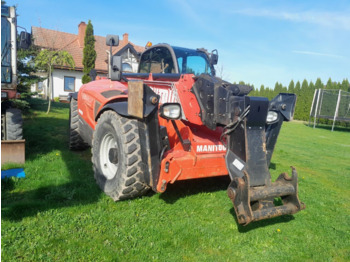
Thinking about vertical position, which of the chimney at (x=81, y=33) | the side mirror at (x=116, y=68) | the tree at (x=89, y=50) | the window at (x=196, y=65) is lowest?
the side mirror at (x=116, y=68)

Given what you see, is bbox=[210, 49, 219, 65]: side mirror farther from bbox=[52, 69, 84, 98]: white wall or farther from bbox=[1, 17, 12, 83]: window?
bbox=[52, 69, 84, 98]: white wall

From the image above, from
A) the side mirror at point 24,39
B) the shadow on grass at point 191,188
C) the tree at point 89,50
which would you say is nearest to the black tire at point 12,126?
the side mirror at point 24,39

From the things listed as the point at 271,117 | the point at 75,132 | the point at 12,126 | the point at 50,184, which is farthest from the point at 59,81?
the point at 271,117

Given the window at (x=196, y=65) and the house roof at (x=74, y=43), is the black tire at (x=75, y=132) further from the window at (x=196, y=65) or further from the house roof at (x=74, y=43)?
the house roof at (x=74, y=43)

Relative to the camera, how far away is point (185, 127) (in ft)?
12.8

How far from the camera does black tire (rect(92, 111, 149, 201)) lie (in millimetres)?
3559

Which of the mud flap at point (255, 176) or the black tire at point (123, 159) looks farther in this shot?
the black tire at point (123, 159)

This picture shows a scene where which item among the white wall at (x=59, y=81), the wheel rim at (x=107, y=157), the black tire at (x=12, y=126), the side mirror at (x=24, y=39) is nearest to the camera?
the wheel rim at (x=107, y=157)

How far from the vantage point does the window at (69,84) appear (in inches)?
1151

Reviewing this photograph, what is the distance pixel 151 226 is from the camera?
3.29 metres

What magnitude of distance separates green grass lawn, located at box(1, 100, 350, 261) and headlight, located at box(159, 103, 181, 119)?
1.21 meters

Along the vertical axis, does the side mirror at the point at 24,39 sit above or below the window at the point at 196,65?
above

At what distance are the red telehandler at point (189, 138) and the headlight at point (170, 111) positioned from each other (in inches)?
0.4

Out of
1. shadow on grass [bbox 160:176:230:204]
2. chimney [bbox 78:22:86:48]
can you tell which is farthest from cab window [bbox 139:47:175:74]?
chimney [bbox 78:22:86:48]
